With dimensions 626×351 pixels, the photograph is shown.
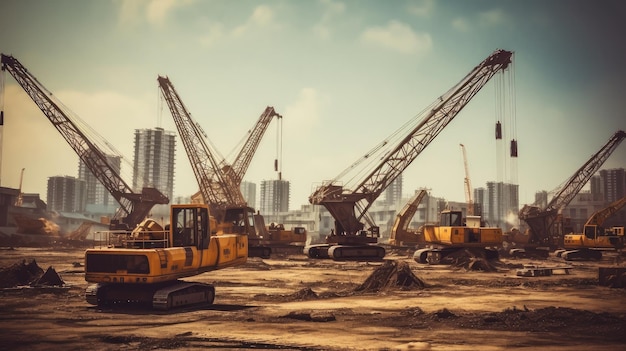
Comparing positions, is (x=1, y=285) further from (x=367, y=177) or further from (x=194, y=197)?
(x=194, y=197)

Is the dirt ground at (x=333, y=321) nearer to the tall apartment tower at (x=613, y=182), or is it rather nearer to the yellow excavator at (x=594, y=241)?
the yellow excavator at (x=594, y=241)

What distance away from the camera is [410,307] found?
54.6 ft

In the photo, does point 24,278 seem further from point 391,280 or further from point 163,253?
point 391,280

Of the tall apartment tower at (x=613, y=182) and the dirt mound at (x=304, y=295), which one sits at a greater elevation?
the tall apartment tower at (x=613, y=182)

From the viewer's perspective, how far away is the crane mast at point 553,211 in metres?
61.2

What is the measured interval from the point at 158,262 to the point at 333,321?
4798 millimetres

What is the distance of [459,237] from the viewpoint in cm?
3703

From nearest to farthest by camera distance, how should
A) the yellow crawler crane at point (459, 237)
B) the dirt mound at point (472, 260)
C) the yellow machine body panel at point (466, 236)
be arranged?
the dirt mound at point (472, 260), the yellow machine body panel at point (466, 236), the yellow crawler crane at point (459, 237)

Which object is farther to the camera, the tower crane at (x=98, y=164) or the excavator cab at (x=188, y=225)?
the tower crane at (x=98, y=164)

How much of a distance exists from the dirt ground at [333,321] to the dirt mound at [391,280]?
0.09 metres

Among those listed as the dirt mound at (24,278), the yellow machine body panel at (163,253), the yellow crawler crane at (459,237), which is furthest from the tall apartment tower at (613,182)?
the yellow machine body panel at (163,253)

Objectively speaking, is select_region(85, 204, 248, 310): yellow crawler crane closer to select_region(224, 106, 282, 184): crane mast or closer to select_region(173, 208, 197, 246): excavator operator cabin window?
select_region(173, 208, 197, 246): excavator operator cabin window

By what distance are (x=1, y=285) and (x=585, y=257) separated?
42799 mm

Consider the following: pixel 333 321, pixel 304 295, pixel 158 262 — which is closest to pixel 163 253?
pixel 158 262
